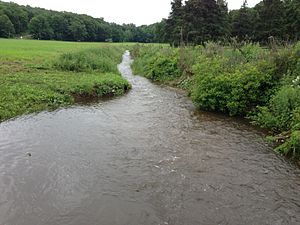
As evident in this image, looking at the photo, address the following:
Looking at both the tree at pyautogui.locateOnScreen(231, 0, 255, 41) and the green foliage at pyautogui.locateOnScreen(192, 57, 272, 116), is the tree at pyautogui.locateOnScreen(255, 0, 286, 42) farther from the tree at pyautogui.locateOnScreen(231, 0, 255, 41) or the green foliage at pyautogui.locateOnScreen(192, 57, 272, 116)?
the green foliage at pyautogui.locateOnScreen(192, 57, 272, 116)

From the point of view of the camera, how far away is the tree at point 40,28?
9600cm

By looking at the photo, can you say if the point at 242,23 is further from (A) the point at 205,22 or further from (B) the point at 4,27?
(B) the point at 4,27

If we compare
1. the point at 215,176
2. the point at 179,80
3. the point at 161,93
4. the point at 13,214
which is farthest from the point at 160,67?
the point at 13,214

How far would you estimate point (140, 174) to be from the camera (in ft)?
29.5

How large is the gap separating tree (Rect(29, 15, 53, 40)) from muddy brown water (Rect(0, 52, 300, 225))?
8948cm

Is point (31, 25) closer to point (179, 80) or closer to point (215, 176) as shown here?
point (179, 80)

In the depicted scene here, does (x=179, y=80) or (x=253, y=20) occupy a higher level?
(x=253, y=20)

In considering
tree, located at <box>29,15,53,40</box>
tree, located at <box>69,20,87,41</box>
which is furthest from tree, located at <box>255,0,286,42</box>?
tree, located at <box>69,20,87,41</box>

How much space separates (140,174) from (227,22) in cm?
3799

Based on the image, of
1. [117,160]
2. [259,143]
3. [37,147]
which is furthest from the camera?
[259,143]

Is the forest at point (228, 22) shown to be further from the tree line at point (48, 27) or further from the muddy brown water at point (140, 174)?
the tree line at point (48, 27)

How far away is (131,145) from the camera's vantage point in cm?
1125

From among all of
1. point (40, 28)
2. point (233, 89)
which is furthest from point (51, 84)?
point (40, 28)

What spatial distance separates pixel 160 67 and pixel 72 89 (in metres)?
11.0
